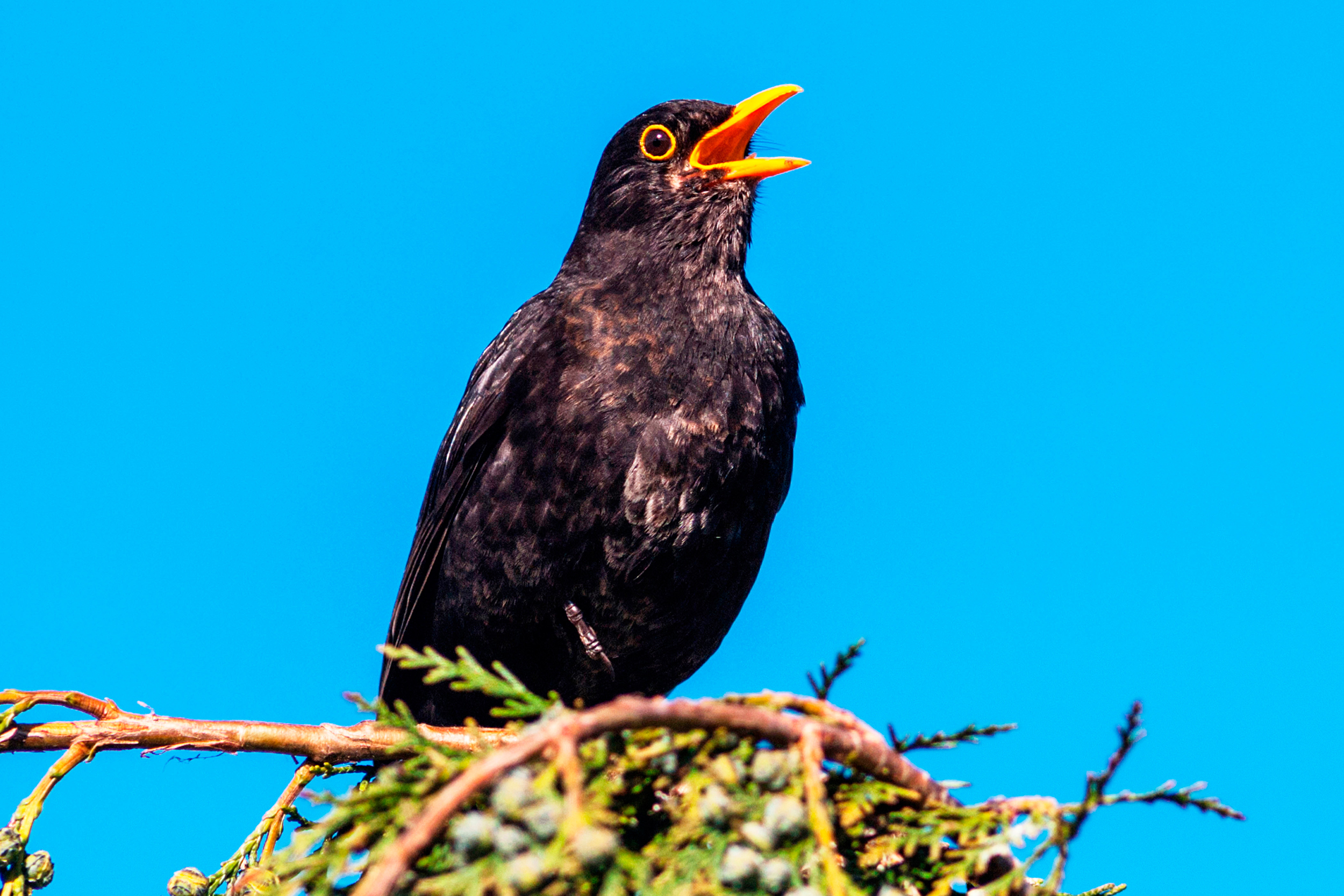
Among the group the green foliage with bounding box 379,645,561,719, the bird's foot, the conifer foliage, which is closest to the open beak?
the bird's foot

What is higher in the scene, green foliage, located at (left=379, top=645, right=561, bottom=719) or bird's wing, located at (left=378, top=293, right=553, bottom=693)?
bird's wing, located at (left=378, top=293, right=553, bottom=693)

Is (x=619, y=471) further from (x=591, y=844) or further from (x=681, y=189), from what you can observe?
(x=591, y=844)

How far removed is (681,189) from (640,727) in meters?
4.18

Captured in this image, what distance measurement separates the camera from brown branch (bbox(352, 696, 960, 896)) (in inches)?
57.6

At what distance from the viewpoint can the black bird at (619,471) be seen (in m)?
4.54

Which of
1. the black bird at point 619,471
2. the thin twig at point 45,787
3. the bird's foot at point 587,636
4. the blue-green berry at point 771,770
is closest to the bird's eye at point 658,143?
the black bird at point 619,471

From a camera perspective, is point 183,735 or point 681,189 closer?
point 183,735

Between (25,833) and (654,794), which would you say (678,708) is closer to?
(654,794)

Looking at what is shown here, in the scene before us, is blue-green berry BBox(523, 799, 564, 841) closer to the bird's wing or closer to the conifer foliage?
the conifer foliage

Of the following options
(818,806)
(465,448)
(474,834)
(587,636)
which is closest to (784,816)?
(818,806)

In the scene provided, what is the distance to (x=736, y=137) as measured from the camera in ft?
18.4

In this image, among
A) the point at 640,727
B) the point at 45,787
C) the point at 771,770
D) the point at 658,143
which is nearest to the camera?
the point at 640,727

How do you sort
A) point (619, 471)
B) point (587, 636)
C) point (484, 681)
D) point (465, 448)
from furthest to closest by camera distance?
point (465, 448) → point (587, 636) → point (619, 471) → point (484, 681)

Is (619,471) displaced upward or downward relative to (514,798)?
upward
